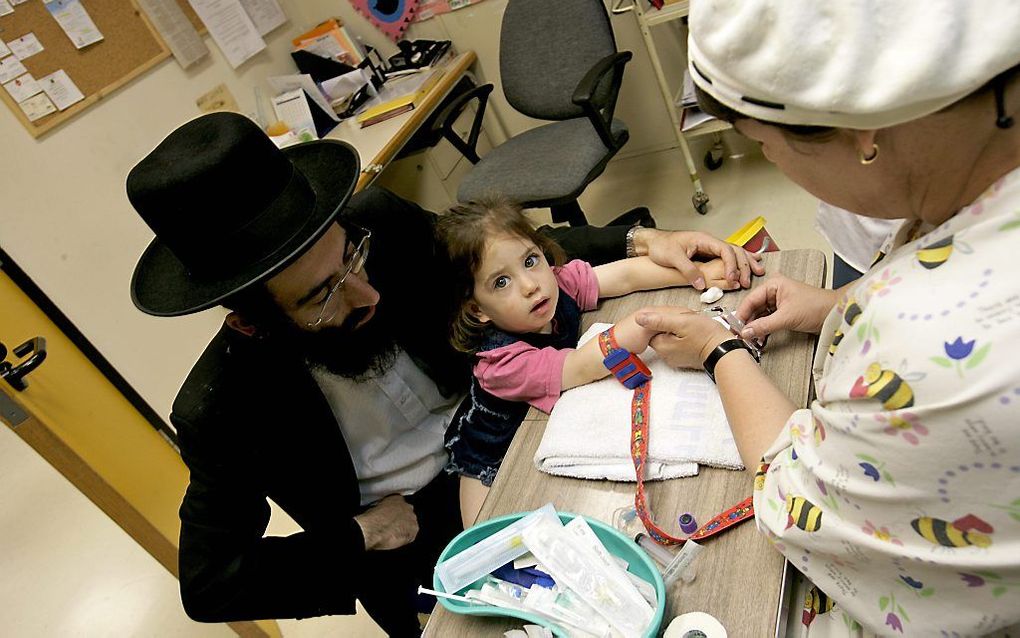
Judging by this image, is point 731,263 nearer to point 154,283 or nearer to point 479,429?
point 479,429

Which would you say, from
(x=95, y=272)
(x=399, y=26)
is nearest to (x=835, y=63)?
(x=95, y=272)

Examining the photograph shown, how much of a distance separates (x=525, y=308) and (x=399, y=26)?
283cm

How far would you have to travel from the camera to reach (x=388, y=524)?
1.33 metres

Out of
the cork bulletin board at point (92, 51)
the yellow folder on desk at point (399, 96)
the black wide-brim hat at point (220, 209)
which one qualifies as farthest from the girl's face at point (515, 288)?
the cork bulletin board at point (92, 51)

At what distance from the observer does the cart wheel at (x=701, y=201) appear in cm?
289

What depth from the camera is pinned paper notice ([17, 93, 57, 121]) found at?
2195mm

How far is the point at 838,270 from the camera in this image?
57.4 inches

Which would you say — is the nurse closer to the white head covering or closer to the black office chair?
the white head covering

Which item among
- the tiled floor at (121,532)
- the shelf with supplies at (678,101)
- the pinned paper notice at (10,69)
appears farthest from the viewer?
the shelf with supplies at (678,101)

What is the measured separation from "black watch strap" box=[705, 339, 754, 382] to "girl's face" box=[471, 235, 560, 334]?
41 centimetres

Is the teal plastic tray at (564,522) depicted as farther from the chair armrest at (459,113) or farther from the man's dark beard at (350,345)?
the chair armrest at (459,113)

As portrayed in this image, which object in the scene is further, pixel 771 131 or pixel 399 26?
pixel 399 26

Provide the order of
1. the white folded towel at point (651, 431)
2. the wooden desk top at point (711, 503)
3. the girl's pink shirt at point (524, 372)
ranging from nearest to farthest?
the wooden desk top at point (711, 503)
the white folded towel at point (651, 431)
the girl's pink shirt at point (524, 372)

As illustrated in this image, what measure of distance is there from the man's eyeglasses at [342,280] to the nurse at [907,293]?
2.61 feet
